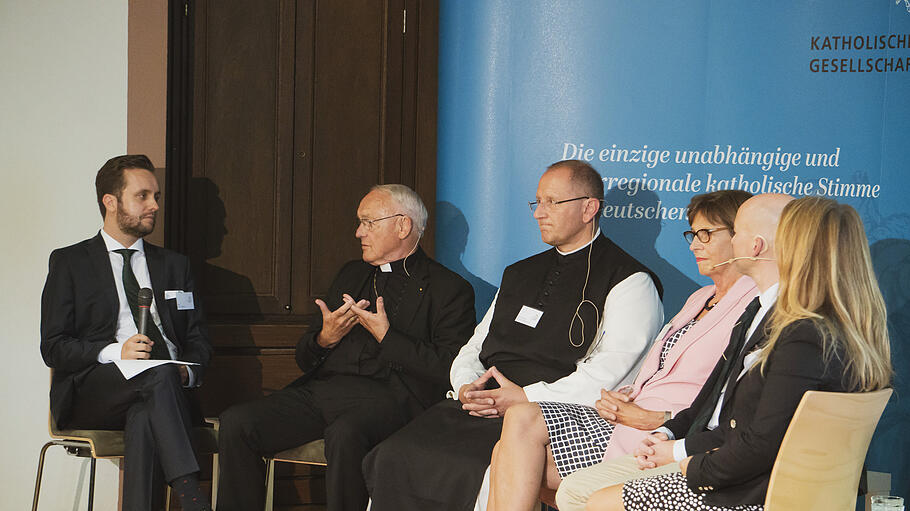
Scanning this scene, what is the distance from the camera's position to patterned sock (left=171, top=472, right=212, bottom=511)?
11.5 feet

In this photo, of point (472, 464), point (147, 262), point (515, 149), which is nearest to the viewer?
point (472, 464)

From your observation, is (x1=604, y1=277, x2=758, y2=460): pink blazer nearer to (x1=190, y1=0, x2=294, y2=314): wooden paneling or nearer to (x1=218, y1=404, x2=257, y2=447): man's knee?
(x1=218, y1=404, x2=257, y2=447): man's knee

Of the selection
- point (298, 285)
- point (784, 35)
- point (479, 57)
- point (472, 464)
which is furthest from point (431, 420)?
point (784, 35)

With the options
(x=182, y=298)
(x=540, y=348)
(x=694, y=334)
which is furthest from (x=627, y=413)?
(x=182, y=298)

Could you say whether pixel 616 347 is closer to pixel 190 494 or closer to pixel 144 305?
pixel 190 494

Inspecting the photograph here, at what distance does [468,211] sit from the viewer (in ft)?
15.5

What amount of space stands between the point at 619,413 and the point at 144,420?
193cm

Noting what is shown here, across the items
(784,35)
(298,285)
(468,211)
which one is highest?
(784,35)

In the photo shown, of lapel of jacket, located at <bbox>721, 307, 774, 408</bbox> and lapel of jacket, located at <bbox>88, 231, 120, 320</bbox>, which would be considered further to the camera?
lapel of jacket, located at <bbox>88, 231, 120, 320</bbox>

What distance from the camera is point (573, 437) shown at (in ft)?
10.2

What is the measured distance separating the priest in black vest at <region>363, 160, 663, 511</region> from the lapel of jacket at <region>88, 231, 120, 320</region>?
1.36m

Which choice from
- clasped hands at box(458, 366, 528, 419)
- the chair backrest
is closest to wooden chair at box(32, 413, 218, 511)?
clasped hands at box(458, 366, 528, 419)

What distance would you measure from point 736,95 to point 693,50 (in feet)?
1.02

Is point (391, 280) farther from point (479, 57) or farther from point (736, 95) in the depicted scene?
point (736, 95)
